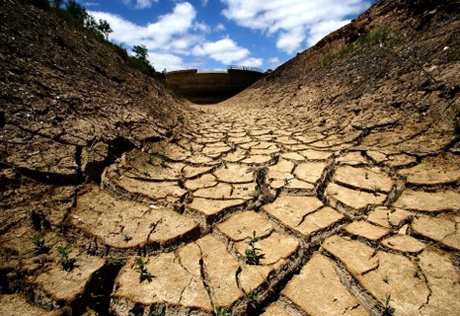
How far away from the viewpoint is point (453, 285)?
964mm

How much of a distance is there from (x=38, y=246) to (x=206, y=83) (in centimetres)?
943

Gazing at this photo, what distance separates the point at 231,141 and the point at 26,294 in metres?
2.10

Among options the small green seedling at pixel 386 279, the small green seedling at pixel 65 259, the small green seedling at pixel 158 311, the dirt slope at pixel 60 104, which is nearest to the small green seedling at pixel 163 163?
the dirt slope at pixel 60 104

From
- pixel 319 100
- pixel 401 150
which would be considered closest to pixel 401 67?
pixel 319 100

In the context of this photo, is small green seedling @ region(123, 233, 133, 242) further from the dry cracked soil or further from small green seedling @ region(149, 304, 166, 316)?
small green seedling @ region(149, 304, 166, 316)

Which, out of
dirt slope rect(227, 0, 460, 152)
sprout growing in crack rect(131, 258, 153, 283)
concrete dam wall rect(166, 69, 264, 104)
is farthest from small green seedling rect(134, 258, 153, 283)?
concrete dam wall rect(166, 69, 264, 104)

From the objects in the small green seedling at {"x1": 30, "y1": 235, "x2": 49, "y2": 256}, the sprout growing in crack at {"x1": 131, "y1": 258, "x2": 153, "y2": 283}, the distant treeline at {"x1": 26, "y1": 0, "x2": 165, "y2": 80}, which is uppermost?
the distant treeline at {"x1": 26, "y1": 0, "x2": 165, "y2": 80}

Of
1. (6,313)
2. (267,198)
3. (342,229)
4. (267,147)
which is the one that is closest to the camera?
(6,313)

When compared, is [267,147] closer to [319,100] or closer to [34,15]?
[319,100]

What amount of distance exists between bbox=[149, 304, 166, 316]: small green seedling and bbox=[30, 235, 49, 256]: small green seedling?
0.55m

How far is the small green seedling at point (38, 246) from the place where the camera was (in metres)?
1.02

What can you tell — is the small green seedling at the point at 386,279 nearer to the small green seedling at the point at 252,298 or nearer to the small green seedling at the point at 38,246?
the small green seedling at the point at 252,298

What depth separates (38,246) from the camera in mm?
1033

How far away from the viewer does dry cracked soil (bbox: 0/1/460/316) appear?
93 cm
